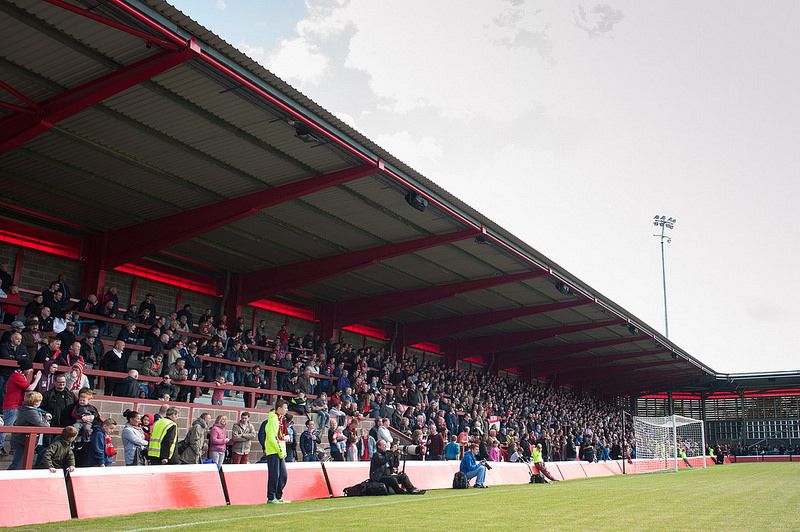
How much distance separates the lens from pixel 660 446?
4231 cm

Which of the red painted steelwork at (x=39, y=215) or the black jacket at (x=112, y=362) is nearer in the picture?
the black jacket at (x=112, y=362)

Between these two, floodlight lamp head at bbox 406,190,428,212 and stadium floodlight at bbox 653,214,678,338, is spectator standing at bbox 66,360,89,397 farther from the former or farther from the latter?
stadium floodlight at bbox 653,214,678,338

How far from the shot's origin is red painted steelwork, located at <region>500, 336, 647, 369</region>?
43.0m

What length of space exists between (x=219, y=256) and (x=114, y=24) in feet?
47.3

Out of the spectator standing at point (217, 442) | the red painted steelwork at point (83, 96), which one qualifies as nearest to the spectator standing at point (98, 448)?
the spectator standing at point (217, 442)

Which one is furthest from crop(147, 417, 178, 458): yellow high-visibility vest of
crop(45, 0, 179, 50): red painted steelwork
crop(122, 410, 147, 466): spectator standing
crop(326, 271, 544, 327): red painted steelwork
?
crop(326, 271, 544, 327): red painted steelwork

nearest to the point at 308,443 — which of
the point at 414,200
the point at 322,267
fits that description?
the point at 414,200

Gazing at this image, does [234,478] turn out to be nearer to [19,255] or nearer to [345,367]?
[19,255]

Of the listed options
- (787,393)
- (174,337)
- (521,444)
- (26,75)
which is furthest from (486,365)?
(26,75)

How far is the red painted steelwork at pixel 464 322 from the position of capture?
110 feet

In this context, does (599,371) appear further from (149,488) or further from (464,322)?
(149,488)

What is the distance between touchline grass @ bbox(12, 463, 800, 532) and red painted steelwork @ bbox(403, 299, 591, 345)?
17.8 meters

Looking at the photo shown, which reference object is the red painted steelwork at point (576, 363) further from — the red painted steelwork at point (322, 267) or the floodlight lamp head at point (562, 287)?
the red painted steelwork at point (322, 267)

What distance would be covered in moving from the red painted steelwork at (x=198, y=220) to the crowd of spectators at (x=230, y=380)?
1.75 meters
